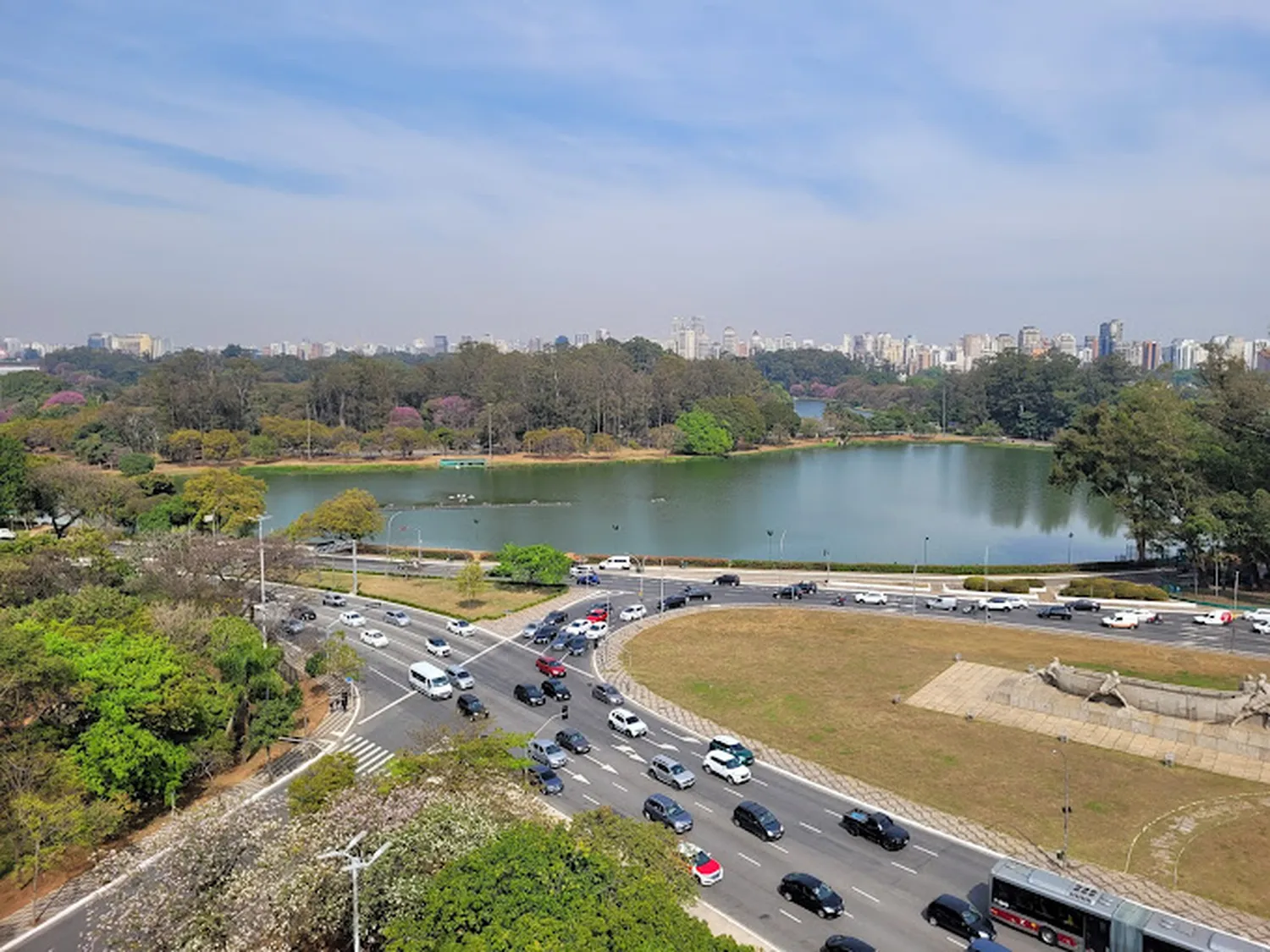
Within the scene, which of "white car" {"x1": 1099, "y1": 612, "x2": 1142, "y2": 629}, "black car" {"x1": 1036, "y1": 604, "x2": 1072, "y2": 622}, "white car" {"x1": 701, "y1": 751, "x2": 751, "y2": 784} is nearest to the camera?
"white car" {"x1": 701, "y1": 751, "x2": 751, "y2": 784}

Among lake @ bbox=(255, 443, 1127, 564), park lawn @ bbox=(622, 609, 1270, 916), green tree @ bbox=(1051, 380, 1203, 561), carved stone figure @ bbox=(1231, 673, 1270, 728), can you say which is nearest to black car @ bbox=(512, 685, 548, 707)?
park lawn @ bbox=(622, 609, 1270, 916)

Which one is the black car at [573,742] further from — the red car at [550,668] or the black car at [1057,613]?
the black car at [1057,613]

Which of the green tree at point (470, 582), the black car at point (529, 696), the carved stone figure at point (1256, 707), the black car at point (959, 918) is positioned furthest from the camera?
the green tree at point (470, 582)

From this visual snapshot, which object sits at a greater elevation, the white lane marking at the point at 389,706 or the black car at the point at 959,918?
the black car at the point at 959,918

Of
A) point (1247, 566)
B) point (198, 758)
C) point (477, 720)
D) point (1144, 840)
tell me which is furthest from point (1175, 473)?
point (198, 758)

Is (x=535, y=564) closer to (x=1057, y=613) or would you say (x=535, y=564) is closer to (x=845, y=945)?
(x=1057, y=613)

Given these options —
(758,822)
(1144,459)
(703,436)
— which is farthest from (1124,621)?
(703,436)

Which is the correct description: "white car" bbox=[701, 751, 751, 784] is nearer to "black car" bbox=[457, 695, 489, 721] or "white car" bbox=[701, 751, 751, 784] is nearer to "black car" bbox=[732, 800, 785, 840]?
"black car" bbox=[732, 800, 785, 840]

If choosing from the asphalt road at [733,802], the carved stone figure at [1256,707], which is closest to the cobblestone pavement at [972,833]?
the asphalt road at [733,802]
